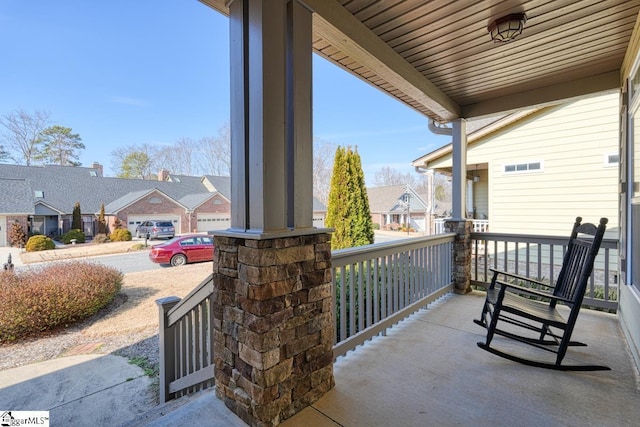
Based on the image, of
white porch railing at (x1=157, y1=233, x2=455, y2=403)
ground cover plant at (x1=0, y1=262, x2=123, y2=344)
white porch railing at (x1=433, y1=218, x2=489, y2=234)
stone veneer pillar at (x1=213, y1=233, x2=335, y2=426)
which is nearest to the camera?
stone veneer pillar at (x1=213, y1=233, x2=335, y2=426)

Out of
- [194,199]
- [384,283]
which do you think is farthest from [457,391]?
[194,199]

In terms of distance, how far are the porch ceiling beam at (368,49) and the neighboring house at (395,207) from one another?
17.5m

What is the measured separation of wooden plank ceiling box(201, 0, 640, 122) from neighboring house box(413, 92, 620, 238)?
338cm

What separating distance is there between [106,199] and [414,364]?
53.7 feet

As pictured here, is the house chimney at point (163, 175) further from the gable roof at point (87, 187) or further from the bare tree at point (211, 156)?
the bare tree at point (211, 156)

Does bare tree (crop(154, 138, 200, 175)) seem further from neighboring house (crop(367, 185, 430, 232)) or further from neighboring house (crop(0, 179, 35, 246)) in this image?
neighboring house (crop(367, 185, 430, 232))

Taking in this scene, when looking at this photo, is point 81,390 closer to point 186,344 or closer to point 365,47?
point 186,344

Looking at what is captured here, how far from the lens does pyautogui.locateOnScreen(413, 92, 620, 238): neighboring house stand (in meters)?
5.59

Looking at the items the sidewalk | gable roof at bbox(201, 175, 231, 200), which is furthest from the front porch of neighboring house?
gable roof at bbox(201, 175, 231, 200)

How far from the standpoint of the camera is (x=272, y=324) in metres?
1.40

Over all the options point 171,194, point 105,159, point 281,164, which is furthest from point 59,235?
point 281,164

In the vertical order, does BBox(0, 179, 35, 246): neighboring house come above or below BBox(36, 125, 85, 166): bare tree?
below

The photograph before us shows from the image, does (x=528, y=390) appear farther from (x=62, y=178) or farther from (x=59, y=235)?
(x=62, y=178)

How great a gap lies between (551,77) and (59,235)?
49.3 feet
